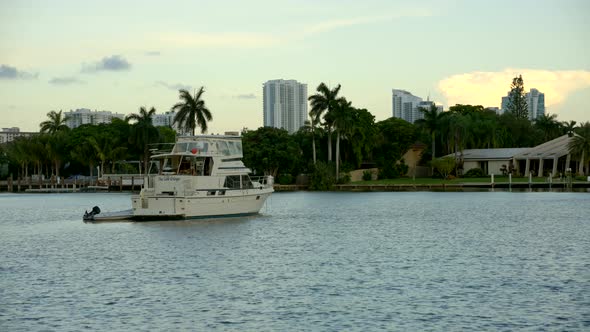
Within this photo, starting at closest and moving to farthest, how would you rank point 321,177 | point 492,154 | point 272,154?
point 321,177 → point 272,154 → point 492,154

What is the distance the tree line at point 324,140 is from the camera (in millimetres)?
117312

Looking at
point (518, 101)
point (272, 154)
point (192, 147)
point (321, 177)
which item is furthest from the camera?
point (518, 101)

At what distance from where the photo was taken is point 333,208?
246 feet

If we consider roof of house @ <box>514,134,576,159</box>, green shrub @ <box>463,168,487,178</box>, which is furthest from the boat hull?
green shrub @ <box>463,168,487,178</box>

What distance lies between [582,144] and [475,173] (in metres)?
19.8

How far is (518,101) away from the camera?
560 ft

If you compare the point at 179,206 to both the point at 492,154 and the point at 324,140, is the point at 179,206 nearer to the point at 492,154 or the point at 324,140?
the point at 324,140

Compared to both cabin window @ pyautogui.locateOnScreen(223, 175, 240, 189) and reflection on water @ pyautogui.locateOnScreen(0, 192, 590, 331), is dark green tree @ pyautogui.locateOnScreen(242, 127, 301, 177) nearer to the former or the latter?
cabin window @ pyautogui.locateOnScreen(223, 175, 240, 189)

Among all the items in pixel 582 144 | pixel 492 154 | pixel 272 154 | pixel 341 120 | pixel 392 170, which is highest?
pixel 341 120

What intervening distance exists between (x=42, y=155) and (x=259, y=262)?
114 metres

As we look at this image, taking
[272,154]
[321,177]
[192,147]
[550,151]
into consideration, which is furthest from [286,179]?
[192,147]

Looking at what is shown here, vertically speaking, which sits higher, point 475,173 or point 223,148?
point 223,148

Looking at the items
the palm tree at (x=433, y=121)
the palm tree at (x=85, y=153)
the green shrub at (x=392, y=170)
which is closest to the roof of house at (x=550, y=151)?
the palm tree at (x=433, y=121)

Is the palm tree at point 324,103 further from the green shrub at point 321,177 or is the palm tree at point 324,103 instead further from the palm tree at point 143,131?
the palm tree at point 143,131
